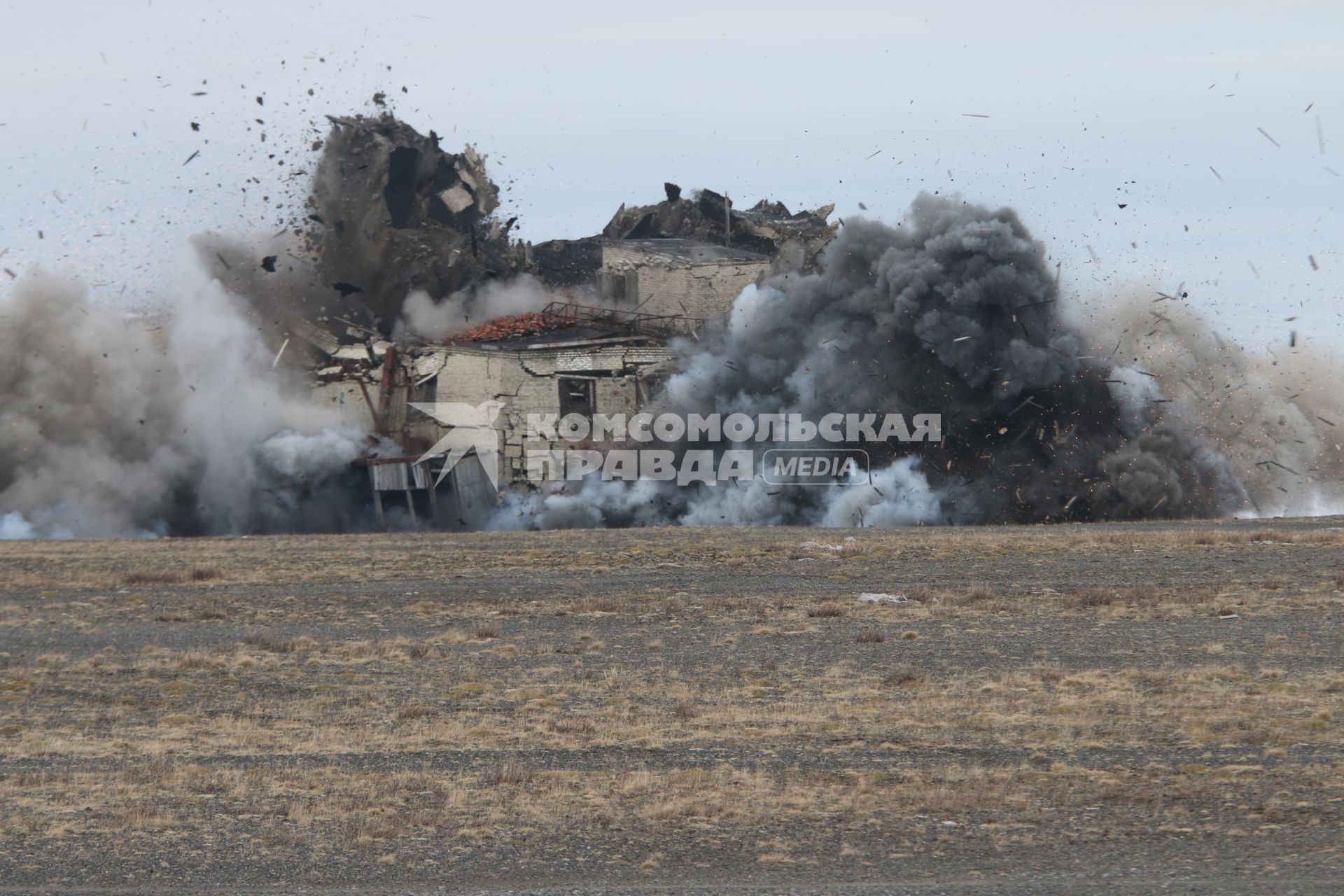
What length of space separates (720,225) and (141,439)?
2766 centimetres

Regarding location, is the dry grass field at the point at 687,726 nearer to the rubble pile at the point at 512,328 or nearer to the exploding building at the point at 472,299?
the exploding building at the point at 472,299

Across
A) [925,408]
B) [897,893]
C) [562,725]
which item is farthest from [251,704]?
[925,408]

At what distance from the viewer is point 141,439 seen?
1964 inches

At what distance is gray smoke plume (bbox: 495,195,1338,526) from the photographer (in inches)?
1746

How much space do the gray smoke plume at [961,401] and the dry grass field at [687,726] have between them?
1263 cm

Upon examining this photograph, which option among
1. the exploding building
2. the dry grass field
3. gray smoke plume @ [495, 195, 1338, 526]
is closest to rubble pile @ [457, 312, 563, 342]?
the exploding building

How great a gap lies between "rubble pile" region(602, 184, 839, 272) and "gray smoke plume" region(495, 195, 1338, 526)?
12.4 metres

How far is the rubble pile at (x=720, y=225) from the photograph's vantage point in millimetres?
63531

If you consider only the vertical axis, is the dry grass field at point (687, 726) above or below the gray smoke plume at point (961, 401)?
below

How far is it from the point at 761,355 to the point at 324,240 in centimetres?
2048

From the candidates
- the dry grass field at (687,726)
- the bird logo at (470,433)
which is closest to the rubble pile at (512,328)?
the bird logo at (470,433)

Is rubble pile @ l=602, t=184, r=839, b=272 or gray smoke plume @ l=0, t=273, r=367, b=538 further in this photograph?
rubble pile @ l=602, t=184, r=839, b=272

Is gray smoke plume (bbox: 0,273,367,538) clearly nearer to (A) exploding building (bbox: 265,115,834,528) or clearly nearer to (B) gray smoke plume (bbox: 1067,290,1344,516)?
(A) exploding building (bbox: 265,115,834,528)

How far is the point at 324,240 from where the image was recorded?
57.9 meters
